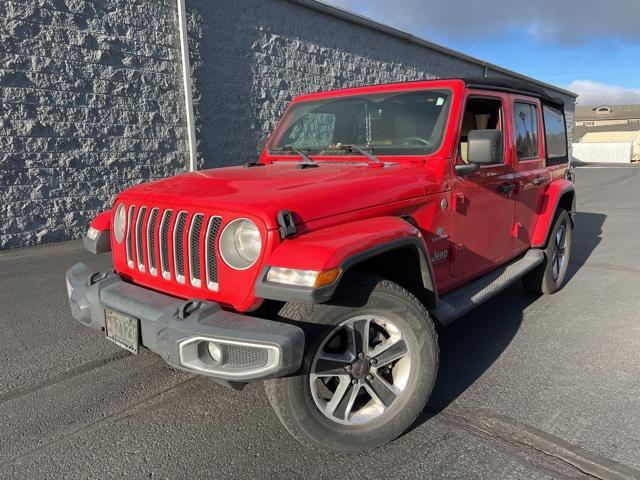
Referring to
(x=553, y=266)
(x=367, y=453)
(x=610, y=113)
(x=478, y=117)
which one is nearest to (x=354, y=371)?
(x=367, y=453)

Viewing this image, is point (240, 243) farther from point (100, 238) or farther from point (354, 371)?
point (100, 238)

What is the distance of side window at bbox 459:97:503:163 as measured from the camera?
3610 millimetres

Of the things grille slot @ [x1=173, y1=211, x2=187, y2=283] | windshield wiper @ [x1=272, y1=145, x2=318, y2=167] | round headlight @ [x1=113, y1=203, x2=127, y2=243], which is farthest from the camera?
windshield wiper @ [x1=272, y1=145, x2=318, y2=167]

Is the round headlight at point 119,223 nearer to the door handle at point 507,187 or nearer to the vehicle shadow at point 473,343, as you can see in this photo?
the vehicle shadow at point 473,343

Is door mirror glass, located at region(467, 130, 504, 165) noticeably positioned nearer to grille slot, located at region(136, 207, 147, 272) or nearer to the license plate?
grille slot, located at region(136, 207, 147, 272)

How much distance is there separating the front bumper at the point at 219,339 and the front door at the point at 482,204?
1680 millimetres

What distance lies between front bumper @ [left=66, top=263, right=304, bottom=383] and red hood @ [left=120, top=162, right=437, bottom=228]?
0.47 m

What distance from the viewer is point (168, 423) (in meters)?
2.87

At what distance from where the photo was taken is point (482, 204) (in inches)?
144

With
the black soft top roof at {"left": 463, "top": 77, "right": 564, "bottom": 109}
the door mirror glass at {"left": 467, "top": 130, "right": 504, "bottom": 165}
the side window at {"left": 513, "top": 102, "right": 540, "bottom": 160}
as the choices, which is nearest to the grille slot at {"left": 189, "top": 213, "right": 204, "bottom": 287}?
the door mirror glass at {"left": 467, "top": 130, "right": 504, "bottom": 165}

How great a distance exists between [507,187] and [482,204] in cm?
45

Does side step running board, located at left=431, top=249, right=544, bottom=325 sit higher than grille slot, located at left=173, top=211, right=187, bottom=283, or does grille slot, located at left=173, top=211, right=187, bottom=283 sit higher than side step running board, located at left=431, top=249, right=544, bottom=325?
grille slot, located at left=173, top=211, right=187, bottom=283

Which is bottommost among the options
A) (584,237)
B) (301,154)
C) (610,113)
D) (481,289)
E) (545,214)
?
(584,237)

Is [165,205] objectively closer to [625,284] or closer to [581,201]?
[625,284]
